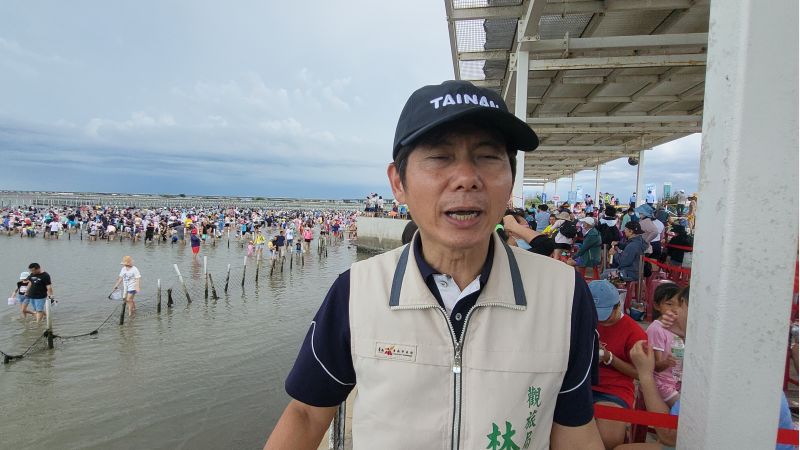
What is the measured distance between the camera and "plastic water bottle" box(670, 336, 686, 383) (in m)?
3.18

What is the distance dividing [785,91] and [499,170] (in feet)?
3.45

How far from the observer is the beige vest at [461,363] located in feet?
4.10

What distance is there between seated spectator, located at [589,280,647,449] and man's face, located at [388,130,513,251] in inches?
87.8

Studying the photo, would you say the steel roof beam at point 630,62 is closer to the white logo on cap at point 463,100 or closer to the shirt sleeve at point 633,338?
the shirt sleeve at point 633,338

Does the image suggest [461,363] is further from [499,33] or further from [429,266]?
[499,33]

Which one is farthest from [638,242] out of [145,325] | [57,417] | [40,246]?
[40,246]

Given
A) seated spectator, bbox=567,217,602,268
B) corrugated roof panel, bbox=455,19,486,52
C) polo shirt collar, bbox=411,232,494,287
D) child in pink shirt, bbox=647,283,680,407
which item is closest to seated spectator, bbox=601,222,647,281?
seated spectator, bbox=567,217,602,268

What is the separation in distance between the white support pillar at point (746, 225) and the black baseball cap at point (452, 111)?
802 mm

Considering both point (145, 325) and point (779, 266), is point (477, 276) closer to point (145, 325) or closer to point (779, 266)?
point (779, 266)

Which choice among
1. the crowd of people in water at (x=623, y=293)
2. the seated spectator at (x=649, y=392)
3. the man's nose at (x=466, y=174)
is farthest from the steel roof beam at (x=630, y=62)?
the man's nose at (x=466, y=174)

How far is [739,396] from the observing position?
151 cm

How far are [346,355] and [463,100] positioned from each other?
0.93m

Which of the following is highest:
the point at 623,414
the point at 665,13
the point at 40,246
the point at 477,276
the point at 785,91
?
the point at 665,13

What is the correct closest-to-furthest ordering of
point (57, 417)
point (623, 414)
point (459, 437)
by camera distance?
point (459, 437), point (623, 414), point (57, 417)
